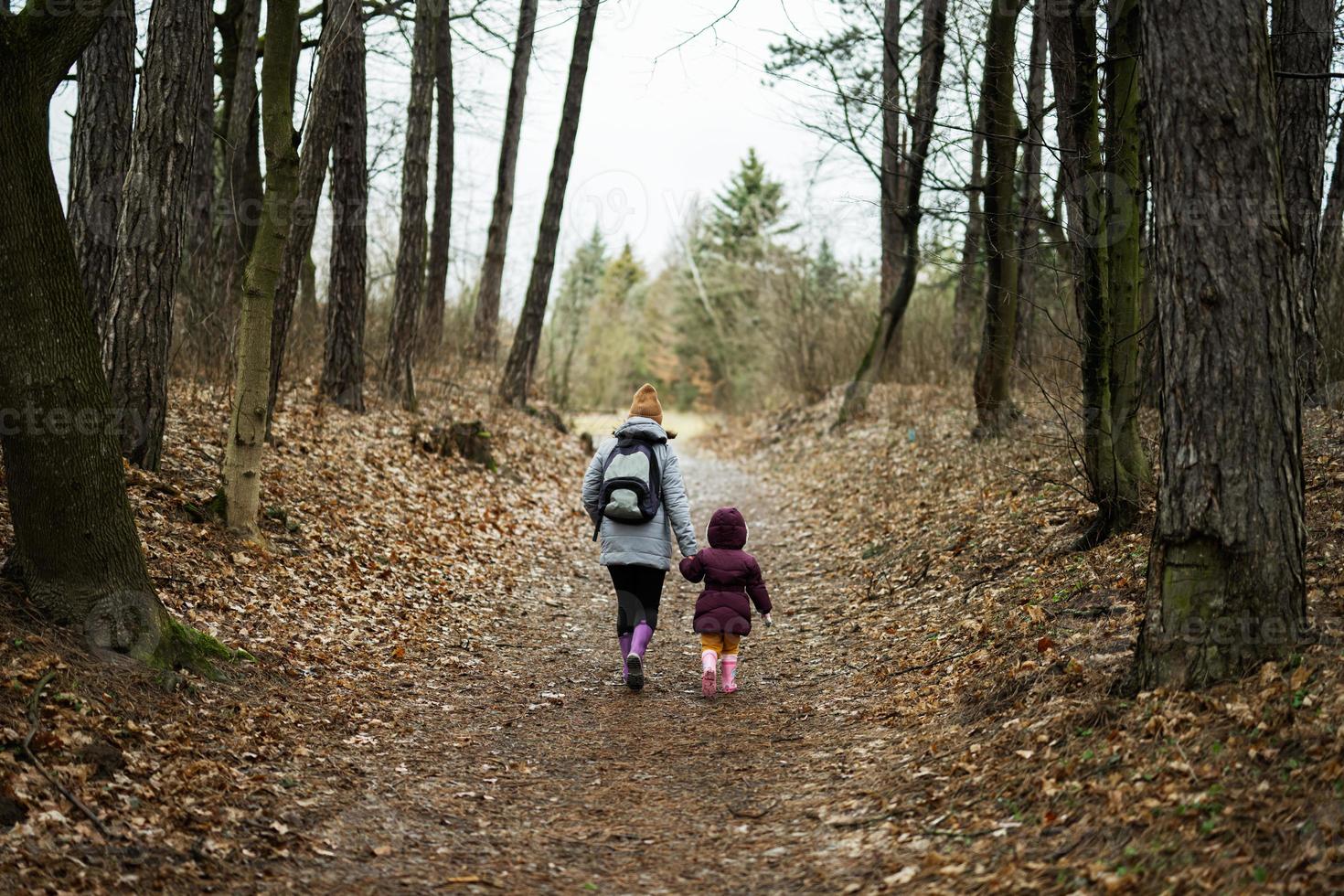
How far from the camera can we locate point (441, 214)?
18.1m

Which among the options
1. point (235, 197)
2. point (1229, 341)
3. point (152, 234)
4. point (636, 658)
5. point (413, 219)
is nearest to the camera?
point (1229, 341)

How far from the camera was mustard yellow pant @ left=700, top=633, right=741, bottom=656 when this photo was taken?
6.86 meters

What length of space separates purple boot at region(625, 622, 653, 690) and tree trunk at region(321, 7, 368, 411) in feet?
24.8

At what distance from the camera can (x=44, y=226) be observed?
4.95 metres

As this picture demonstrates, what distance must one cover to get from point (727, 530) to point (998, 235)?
649 centimetres

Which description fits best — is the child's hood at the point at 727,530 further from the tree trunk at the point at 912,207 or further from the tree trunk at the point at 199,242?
the tree trunk at the point at 199,242

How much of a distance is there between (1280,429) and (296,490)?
8081 millimetres

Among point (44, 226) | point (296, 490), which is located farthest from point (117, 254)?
point (44, 226)

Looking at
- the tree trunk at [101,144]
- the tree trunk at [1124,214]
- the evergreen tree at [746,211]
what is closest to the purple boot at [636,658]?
the tree trunk at [1124,214]

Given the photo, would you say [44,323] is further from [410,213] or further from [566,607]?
[410,213]

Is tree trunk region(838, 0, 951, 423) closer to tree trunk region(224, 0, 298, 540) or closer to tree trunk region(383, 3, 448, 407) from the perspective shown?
tree trunk region(224, 0, 298, 540)

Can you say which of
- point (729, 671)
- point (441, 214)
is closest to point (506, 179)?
point (441, 214)

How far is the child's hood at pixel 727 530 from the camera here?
6.79 metres

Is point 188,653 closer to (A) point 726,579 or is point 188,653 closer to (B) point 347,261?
(A) point 726,579
